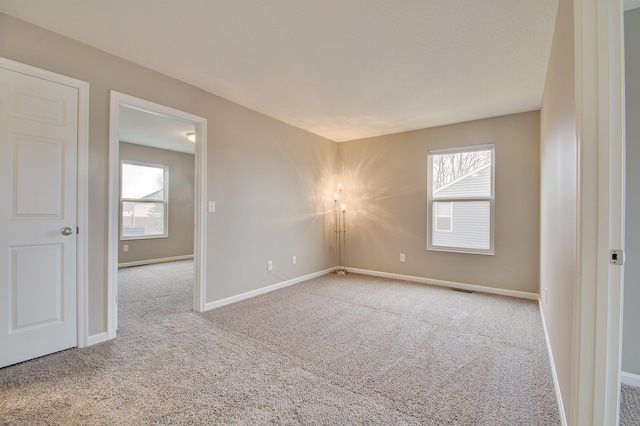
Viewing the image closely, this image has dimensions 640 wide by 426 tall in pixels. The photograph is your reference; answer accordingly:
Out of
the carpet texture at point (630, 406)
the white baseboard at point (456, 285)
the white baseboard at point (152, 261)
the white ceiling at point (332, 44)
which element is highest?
the white ceiling at point (332, 44)

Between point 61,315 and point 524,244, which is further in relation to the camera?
point 524,244

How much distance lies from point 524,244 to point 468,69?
242 cm

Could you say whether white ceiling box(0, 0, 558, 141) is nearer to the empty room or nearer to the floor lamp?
the empty room

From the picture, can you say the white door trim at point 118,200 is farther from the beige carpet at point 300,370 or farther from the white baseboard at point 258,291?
the beige carpet at point 300,370

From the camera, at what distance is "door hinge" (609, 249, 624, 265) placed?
114cm

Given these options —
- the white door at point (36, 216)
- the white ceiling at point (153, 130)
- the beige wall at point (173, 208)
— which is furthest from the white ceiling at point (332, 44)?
the beige wall at point (173, 208)

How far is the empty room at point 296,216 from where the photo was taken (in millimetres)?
1522

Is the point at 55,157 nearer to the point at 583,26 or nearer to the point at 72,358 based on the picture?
the point at 72,358

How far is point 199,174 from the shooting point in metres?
3.23

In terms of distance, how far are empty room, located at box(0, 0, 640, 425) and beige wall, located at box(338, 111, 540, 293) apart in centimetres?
4

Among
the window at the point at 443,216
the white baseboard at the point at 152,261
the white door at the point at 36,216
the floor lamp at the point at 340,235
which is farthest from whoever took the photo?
the white baseboard at the point at 152,261

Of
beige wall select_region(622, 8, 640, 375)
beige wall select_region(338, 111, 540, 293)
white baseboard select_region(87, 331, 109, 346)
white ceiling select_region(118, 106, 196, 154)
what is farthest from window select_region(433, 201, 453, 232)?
white baseboard select_region(87, 331, 109, 346)

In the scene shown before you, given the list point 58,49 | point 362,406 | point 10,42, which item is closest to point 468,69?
point 362,406

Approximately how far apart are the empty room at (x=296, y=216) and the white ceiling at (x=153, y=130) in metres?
0.13
